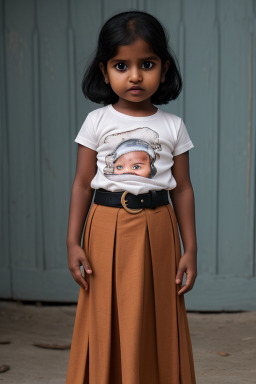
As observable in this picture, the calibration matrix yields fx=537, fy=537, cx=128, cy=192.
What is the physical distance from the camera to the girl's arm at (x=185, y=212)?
189 centimetres

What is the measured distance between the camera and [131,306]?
1782 mm

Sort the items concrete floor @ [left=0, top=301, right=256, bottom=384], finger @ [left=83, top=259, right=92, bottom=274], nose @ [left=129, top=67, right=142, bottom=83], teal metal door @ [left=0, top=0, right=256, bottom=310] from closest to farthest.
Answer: nose @ [left=129, top=67, right=142, bottom=83], finger @ [left=83, top=259, right=92, bottom=274], concrete floor @ [left=0, top=301, right=256, bottom=384], teal metal door @ [left=0, top=0, right=256, bottom=310]

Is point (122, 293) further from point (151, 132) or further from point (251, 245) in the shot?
point (251, 245)

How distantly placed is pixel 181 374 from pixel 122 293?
375mm

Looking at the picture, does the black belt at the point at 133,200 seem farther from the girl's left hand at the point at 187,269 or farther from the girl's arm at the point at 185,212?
the girl's left hand at the point at 187,269

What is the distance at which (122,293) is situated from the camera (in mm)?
1800

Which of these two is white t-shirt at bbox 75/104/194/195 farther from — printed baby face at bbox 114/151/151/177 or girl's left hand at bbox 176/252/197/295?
girl's left hand at bbox 176/252/197/295

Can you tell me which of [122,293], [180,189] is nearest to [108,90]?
[180,189]

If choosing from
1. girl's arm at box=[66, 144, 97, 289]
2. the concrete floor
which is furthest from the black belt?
the concrete floor

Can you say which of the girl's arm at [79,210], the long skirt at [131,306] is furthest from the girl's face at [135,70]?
the long skirt at [131,306]

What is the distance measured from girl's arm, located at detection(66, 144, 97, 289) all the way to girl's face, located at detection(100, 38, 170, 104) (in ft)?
0.83

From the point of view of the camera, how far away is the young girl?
69.2 inches

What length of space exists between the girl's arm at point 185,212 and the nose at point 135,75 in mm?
325

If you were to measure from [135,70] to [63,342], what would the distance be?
6.14 ft
